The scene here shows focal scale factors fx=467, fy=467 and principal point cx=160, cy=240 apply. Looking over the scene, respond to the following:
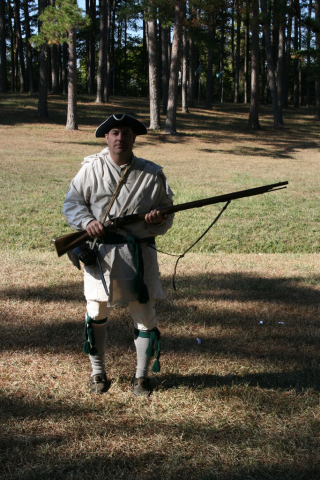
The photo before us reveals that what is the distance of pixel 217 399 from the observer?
146 inches

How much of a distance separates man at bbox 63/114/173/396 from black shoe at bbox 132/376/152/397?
1.94 ft

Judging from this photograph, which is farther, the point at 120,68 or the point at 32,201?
the point at 120,68

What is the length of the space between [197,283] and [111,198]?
3459mm

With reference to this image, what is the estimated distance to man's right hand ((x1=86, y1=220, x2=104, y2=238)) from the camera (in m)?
3.37

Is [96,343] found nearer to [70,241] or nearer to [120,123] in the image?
[70,241]

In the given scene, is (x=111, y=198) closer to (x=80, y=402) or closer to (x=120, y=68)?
(x=80, y=402)

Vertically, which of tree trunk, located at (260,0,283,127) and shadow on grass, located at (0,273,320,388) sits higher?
tree trunk, located at (260,0,283,127)

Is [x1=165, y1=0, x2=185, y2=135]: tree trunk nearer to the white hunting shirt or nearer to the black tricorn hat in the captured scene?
the black tricorn hat

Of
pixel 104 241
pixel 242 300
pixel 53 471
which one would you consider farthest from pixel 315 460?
pixel 242 300

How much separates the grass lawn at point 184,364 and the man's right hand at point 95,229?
51.7 inches

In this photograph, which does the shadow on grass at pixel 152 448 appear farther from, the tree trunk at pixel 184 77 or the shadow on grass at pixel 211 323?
the tree trunk at pixel 184 77

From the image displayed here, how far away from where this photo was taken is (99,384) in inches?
149

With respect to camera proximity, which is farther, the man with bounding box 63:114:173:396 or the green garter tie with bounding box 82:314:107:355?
the green garter tie with bounding box 82:314:107:355

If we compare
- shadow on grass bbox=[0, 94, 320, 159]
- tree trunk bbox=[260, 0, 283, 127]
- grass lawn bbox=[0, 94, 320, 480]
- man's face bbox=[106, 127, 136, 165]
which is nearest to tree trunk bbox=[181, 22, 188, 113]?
shadow on grass bbox=[0, 94, 320, 159]
